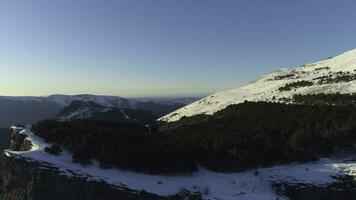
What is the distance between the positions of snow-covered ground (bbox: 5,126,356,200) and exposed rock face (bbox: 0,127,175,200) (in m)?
0.40

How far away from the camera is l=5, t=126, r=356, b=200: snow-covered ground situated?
25953 millimetres

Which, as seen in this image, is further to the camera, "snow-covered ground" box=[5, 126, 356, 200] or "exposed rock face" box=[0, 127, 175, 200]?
"snow-covered ground" box=[5, 126, 356, 200]

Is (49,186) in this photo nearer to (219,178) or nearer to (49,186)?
(49,186)

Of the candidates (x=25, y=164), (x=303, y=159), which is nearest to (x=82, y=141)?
(x=25, y=164)

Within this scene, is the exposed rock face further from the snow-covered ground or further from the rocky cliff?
the snow-covered ground

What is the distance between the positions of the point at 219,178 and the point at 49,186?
9.61m

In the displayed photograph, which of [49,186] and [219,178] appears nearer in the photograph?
→ [49,186]

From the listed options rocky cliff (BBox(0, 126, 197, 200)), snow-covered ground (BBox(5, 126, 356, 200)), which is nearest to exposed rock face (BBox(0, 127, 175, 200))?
rocky cliff (BBox(0, 126, 197, 200))

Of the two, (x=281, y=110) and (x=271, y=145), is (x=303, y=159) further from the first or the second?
(x=281, y=110)

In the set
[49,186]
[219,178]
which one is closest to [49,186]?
[49,186]

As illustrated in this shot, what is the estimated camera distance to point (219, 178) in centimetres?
2803

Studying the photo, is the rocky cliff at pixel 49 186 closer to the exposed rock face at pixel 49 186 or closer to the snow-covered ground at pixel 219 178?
the exposed rock face at pixel 49 186

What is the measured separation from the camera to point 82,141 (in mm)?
29484

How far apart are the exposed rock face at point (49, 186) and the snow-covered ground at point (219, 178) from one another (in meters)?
0.40
